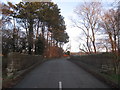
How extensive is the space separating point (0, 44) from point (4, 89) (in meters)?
13.0

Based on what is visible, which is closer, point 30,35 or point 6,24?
point 6,24

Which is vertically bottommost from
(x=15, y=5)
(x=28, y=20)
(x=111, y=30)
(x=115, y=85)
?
(x=115, y=85)

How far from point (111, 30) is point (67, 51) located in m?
76.5

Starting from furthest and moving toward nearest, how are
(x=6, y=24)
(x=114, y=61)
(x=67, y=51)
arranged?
(x=67, y=51)
(x=6, y=24)
(x=114, y=61)

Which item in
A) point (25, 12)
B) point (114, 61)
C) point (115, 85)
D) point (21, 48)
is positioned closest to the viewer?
point (115, 85)

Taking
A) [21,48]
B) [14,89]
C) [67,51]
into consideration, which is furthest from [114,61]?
[67,51]

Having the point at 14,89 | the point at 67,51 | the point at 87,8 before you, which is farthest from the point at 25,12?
the point at 67,51

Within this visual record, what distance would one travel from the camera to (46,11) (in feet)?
114

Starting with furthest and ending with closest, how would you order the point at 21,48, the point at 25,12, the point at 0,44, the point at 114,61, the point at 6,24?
the point at 25,12 → the point at 21,48 → the point at 6,24 → the point at 0,44 → the point at 114,61

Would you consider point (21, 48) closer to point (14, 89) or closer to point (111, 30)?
point (111, 30)

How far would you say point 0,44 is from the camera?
20.4 metres

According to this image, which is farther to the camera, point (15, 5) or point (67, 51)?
point (67, 51)

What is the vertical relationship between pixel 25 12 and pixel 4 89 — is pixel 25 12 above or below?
above

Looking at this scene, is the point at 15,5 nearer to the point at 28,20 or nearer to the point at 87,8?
the point at 28,20
